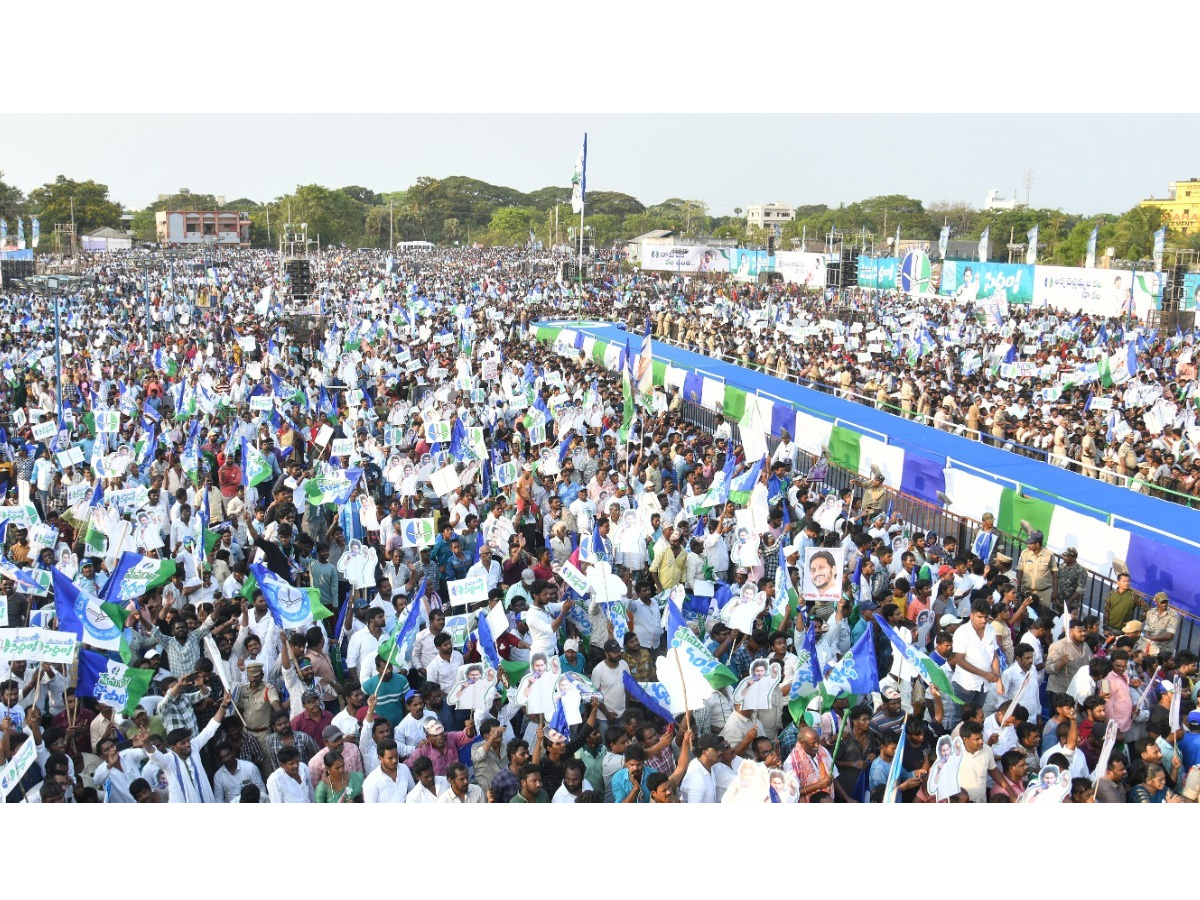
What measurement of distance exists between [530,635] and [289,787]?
2.21 metres

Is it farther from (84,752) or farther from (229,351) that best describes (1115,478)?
(229,351)

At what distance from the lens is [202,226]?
106438 millimetres

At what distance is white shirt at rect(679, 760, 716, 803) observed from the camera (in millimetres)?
5898

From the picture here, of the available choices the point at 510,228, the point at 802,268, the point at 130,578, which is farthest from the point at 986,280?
the point at 510,228

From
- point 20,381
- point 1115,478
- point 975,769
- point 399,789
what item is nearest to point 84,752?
point 399,789

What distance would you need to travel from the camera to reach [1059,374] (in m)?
20.8

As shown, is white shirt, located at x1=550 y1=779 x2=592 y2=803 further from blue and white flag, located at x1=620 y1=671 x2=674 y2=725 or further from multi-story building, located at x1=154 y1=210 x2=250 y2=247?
multi-story building, located at x1=154 y1=210 x2=250 y2=247

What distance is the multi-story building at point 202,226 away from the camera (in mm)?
107375

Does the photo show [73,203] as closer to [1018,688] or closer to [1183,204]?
[1183,204]

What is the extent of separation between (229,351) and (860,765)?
20.8 metres

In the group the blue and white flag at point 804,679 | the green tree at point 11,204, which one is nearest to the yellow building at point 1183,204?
the blue and white flag at point 804,679

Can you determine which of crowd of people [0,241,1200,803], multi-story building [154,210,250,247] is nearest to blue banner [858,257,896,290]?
crowd of people [0,241,1200,803]

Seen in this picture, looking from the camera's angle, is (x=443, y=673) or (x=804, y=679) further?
(x=443, y=673)


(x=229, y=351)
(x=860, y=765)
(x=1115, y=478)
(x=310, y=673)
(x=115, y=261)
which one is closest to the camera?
(x=860, y=765)
